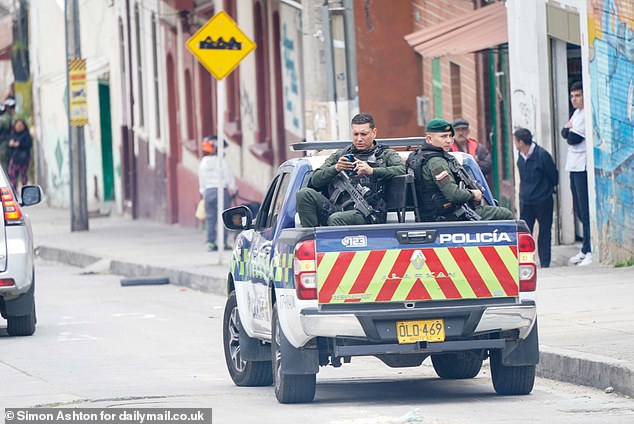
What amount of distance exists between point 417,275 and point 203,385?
227 centimetres

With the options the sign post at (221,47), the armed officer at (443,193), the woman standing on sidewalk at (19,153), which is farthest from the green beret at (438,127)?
the woman standing on sidewalk at (19,153)

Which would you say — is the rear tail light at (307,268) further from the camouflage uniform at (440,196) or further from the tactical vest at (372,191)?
the camouflage uniform at (440,196)

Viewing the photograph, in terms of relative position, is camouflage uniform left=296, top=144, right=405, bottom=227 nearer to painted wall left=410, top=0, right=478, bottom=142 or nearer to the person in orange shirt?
the person in orange shirt

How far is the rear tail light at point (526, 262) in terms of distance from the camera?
1035 cm

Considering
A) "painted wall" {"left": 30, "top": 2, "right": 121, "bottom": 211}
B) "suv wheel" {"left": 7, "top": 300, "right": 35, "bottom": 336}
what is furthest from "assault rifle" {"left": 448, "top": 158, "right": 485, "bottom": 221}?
"painted wall" {"left": 30, "top": 2, "right": 121, "bottom": 211}

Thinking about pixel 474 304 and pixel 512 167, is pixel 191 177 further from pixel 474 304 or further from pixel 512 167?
pixel 474 304

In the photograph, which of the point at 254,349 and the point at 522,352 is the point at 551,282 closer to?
the point at 254,349

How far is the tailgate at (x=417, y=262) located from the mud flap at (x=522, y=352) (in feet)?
1.11

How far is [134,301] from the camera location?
19812 mm

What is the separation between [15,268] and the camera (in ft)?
50.6

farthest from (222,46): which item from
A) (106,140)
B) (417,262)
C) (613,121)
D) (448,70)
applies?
(106,140)

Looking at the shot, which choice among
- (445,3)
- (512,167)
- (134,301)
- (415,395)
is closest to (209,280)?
(134,301)

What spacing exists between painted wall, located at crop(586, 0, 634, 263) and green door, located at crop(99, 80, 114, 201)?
23.4 meters

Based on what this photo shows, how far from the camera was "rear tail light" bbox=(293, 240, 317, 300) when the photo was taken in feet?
33.1
